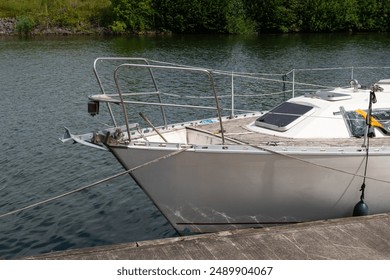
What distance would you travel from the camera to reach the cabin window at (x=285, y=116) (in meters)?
11.3

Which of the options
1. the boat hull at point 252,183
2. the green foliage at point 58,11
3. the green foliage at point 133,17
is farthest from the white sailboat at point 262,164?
the green foliage at point 58,11

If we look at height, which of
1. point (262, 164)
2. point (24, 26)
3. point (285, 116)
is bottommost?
point (262, 164)

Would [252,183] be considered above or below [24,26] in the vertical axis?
below

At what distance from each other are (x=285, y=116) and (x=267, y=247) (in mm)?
3785

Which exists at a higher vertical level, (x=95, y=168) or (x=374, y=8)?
(x=374, y=8)

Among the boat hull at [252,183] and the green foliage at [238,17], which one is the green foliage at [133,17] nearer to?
the green foliage at [238,17]

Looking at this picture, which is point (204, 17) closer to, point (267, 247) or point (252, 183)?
point (252, 183)

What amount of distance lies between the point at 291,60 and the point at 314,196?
32.9 meters

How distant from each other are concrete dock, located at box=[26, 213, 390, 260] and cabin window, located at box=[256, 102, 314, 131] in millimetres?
2690

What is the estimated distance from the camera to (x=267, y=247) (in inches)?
344

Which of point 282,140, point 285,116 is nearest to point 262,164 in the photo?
point 282,140
